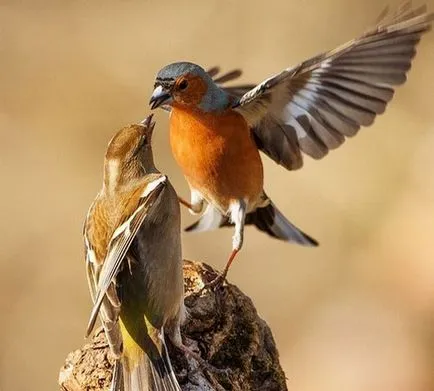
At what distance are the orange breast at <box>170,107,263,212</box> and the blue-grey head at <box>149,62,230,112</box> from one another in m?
0.06

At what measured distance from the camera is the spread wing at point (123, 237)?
169 inches

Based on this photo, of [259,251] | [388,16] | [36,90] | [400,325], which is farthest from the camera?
[36,90]

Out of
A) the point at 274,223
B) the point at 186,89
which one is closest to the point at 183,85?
the point at 186,89

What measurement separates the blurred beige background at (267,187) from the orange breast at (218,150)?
277cm

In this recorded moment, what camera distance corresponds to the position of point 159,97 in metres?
5.38

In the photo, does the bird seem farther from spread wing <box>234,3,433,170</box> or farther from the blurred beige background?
the blurred beige background

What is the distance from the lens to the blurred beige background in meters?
8.31

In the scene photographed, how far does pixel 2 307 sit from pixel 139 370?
170 inches

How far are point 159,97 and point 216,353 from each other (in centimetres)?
143

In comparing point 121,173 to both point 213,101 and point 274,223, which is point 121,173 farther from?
point 274,223

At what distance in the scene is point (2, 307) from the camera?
8.52 m

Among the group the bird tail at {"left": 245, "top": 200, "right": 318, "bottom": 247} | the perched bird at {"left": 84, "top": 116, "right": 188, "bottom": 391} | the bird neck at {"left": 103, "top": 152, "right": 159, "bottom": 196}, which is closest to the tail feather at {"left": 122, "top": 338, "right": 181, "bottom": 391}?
the perched bird at {"left": 84, "top": 116, "right": 188, "bottom": 391}

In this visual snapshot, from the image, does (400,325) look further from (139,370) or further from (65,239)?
(139,370)

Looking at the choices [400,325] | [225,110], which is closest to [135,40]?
[400,325]
